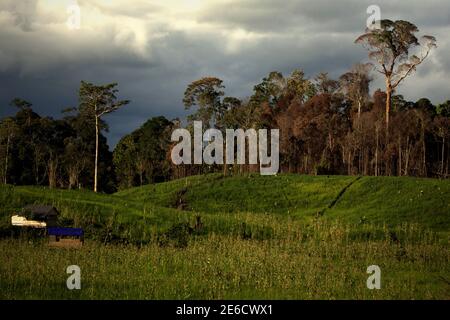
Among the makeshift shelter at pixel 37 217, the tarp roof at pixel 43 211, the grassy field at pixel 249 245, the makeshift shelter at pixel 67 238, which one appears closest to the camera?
the grassy field at pixel 249 245

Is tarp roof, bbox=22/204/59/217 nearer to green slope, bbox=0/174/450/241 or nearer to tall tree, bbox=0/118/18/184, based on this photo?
green slope, bbox=0/174/450/241

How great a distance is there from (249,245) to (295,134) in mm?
45304

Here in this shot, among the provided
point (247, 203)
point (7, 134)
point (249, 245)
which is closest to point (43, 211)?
point (249, 245)

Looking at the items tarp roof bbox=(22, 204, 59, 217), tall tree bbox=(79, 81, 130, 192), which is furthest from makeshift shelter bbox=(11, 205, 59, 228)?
tall tree bbox=(79, 81, 130, 192)

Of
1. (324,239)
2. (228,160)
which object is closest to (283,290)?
(324,239)

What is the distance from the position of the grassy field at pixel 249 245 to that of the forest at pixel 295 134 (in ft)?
54.6

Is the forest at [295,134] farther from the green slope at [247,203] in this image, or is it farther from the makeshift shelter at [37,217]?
the makeshift shelter at [37,217]

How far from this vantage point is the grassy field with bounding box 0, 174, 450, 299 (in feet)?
59.0

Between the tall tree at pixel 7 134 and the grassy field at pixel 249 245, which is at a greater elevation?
the tall tree at pixel 7 134

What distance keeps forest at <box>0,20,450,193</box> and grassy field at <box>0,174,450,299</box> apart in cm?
1665

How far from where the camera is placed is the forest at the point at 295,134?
67188 mm

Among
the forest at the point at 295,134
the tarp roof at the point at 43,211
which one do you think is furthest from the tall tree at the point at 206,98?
the tarp roof at the point at 43,211

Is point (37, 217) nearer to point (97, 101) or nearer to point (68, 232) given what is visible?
point (68, 232)
